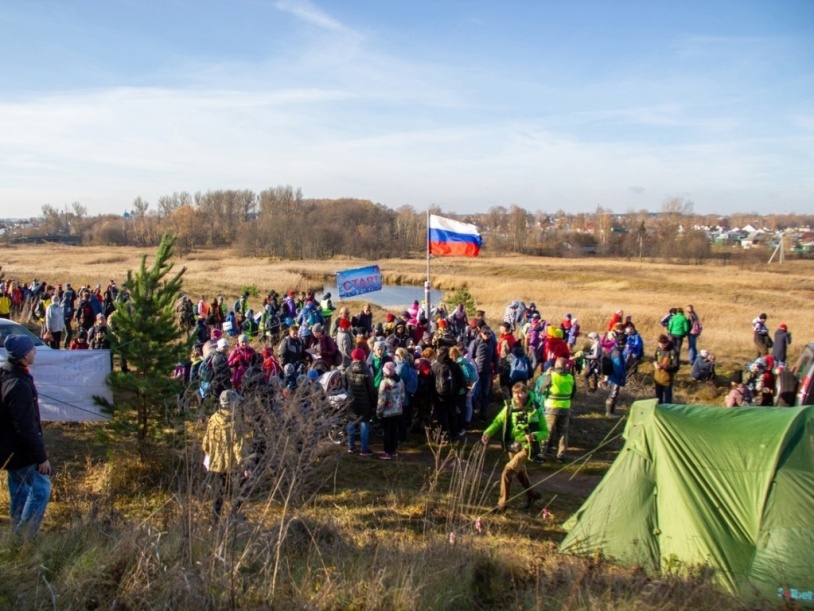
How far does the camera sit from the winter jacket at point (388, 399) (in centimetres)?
857

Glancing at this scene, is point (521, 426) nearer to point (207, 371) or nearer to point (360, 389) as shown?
point (360, 389)

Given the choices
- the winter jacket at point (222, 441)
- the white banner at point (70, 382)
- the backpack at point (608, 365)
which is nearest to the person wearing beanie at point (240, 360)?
the white banner at point (70, 382)

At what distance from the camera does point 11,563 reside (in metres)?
3.87

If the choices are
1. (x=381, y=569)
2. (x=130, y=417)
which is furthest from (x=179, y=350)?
(x=381, y=569)

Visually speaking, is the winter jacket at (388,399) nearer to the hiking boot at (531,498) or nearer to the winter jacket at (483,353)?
the hiking boot at (531,498)

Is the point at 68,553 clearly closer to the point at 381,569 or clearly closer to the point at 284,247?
the point at 381,569

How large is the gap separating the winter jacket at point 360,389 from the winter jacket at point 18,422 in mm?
4323

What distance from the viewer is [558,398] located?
355 inches

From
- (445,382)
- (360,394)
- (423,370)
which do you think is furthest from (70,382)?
(445,382)

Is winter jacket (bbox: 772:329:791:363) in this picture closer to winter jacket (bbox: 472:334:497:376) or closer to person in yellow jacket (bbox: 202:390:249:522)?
winter jacket (bbox: 472:334:497:376)

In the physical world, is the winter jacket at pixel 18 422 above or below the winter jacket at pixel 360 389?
above

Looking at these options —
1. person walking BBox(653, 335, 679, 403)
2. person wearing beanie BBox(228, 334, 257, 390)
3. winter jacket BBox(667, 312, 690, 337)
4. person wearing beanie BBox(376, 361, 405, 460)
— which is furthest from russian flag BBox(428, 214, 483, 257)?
person wearing beanie BBox(376, 361, 405, 460)

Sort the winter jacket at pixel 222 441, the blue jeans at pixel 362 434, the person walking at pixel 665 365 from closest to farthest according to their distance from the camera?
the winter jacket at pixel 222 441
the blue jeans at pixel 362 434
the person walking at pixel 665 365

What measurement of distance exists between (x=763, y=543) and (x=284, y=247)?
80.4 metres
